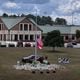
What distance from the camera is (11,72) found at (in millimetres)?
43000

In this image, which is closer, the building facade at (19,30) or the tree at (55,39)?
the tree at (55,39)

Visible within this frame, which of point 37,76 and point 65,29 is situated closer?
point 37,76

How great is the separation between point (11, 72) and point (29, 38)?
69788 millimetres

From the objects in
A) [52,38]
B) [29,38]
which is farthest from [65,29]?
[52,38]

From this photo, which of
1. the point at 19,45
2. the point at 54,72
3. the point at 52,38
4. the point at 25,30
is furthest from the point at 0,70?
the point at 25,30

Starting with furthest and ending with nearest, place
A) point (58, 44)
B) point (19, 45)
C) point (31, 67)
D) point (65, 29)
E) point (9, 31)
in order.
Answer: point (65, 29)
point (9, 31)
point (19, 45)
point (58, 44)
point (31, 67)

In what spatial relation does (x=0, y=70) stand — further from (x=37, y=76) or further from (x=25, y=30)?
(x=25, y=30)

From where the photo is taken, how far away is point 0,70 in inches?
1774

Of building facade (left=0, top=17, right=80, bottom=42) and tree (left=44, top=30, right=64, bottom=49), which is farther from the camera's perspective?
building facade (left=0, top=17, right=80, bottom=42)

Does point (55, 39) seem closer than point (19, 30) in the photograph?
Yes

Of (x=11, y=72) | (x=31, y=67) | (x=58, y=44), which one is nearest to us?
(x=11, y=72)

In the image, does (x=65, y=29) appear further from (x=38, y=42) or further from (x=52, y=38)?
(x=38, y=42)

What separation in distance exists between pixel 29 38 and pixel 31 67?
6696cm

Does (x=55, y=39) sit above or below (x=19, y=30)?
above
